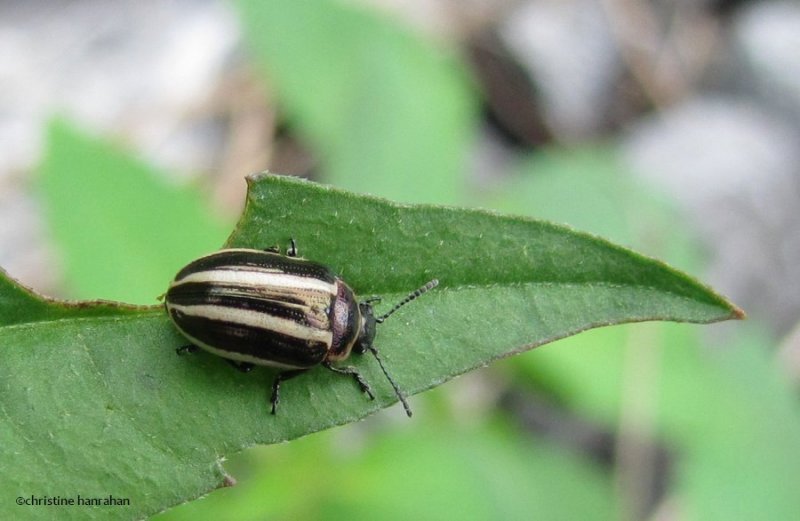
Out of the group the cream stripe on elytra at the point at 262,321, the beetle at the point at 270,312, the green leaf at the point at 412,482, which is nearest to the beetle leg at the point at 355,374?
the beetle at the point at 270,312

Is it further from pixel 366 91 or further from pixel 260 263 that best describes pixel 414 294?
pixel 366 91

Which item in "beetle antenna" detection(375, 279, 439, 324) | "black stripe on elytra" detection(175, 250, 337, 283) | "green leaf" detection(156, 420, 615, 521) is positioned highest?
"beetle antenna" detection(375, 279, 439, 324)

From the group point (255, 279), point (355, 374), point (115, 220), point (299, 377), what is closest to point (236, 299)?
point (255, 279)

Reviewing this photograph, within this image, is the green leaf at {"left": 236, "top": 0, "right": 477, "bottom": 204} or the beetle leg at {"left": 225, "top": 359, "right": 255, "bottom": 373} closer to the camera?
the beetle leg at {"left": 225, "top": 359, "right": 255, "bottom": 373}

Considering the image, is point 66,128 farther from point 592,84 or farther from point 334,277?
point 592,84

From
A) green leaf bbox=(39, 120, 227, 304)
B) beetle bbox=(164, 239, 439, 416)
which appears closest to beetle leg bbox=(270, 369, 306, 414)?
beetle bbox=(164, 239, 439, 416)

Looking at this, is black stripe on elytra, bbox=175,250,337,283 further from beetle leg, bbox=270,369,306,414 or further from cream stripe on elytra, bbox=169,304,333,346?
beetle leg, bbox=270,369,306,414
